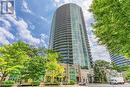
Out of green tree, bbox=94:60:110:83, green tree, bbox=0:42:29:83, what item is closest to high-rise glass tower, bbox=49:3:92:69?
green tree, bbox=94:60:110:83

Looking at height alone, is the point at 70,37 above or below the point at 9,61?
above

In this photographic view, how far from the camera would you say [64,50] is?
108 m

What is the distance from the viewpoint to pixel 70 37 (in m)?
112

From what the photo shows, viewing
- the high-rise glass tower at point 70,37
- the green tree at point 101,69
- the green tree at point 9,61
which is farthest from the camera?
the high-rise glass tower at point 70,37

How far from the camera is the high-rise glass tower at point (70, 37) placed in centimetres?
10506

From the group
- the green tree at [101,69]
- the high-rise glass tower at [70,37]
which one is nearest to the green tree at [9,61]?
the green tree at [101,69]

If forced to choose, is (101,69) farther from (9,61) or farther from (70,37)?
(9,61)

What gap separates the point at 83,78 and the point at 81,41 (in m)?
38.9

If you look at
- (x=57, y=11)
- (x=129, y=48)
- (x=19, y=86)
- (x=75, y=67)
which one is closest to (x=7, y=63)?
(x=19, y=86)

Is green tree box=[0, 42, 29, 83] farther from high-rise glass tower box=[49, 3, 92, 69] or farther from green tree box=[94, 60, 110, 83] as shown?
high-rise glass tower box=[49, 3, 92, 69]

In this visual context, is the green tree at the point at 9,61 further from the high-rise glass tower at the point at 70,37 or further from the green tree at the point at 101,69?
the high-rise glass tower at the point at 70,37

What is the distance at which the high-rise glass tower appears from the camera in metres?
105

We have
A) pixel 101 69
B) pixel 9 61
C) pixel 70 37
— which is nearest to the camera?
pixel 9 61

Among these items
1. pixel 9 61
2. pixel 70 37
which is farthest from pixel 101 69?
pixel 9 61
